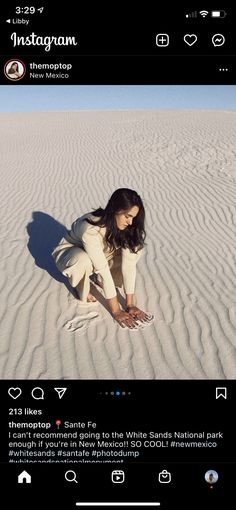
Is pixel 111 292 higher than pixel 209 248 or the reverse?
the reverse

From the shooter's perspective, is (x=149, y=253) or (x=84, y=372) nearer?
(x=84, y=372)

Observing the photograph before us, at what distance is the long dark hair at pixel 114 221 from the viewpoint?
11.2 feet

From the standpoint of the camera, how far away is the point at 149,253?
607cm
